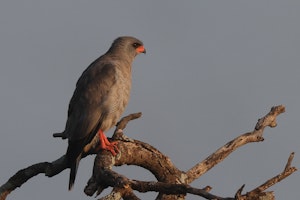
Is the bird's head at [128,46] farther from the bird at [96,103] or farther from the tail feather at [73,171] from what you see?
the tail feather at [73,171]

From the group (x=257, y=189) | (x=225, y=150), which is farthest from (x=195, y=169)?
(x=257, y=189)

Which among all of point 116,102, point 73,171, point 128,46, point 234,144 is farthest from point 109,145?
point 128,46

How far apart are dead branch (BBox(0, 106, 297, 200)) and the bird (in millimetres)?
216

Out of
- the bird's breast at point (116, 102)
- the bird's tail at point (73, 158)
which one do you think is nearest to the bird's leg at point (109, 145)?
the bird's tail at point (73, 158)

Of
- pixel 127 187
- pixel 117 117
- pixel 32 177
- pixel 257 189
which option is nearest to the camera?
pixel 257 189

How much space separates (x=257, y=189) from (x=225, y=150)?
300 centimetres

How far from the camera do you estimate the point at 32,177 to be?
27.7ft

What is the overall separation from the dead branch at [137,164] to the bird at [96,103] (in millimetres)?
216

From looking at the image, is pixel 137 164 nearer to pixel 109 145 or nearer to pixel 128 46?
pixel 109 145

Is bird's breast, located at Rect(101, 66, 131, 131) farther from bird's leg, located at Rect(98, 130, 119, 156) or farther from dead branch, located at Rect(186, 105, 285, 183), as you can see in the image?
dead branch, located at Rect(186, 105, 285, 183)

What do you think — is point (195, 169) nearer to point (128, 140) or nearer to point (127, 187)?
point (128, 140)

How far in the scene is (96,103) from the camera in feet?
32.2

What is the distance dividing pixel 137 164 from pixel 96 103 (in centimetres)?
148

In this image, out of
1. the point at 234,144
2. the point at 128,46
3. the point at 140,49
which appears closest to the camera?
the point at 234,144
